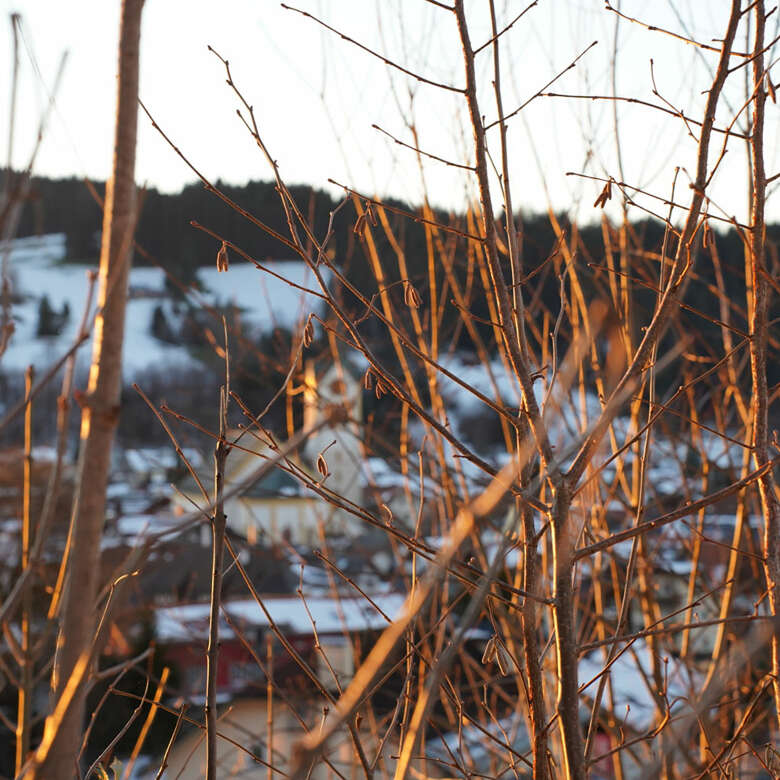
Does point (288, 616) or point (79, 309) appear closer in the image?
point (288, 616)

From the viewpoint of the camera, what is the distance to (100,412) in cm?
65

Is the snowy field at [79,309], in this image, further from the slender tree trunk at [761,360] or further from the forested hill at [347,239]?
the slender tree trunk at [761,360]

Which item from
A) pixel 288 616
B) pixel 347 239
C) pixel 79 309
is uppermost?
pixel 347 239

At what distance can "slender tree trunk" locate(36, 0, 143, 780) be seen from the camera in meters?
0.64

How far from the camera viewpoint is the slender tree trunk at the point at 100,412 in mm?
641

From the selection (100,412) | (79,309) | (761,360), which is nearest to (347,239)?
(761,360)

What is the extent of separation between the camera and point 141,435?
1479 cm

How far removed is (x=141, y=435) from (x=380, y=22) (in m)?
13.3

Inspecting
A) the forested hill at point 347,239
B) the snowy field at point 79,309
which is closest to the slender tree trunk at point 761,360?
the forested hill at point 347,239

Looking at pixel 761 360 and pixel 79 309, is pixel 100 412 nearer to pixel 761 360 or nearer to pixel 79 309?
pixel 761 360

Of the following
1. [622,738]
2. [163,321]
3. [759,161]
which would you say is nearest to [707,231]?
[759,161]

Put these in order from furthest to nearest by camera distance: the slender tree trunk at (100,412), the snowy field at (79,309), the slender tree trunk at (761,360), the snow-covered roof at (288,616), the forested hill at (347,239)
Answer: the snowy field at (79,309) → the snow-covered roof at (288,616) → the forested hill at (347,239) → the slender tree trunk at (761,360) → the slender tree trunk at (100,412)

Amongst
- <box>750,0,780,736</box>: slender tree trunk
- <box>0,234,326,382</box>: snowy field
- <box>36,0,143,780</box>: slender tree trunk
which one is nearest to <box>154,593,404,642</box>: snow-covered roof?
<box>750,0,780,736</box>: slender tree trunk

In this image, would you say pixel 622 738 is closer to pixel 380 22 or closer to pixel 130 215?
pixel 130 215
